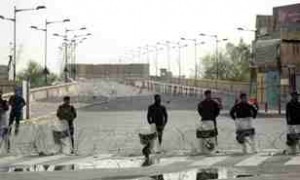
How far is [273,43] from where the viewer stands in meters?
73.1

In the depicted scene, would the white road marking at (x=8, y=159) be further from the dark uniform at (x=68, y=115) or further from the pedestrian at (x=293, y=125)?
the pedestrian at (x=293, y=125)

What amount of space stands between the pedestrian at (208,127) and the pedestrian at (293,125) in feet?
6.86

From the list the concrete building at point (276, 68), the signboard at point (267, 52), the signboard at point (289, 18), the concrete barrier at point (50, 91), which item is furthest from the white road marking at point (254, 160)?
the signboard at point (289, 18)

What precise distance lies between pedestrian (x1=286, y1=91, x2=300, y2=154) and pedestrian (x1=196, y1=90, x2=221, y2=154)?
2.09m

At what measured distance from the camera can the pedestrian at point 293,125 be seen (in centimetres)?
2350

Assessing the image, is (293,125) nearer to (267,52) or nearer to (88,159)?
(88,159)

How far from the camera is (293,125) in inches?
935

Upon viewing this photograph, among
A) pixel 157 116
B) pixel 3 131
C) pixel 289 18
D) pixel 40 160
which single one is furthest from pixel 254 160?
pixel 289 18

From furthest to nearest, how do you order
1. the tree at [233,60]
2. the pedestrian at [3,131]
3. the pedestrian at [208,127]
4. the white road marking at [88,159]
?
the tree at [233,60] → the pedestrian at [3,131] → the pedestrian at [208,127] → the white road marking at [88,159]

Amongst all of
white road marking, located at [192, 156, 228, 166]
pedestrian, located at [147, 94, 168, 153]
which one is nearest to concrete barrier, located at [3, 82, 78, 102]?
pedestrian, located at [147, 94, 168, 153]

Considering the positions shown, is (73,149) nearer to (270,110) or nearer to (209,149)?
(209,149)

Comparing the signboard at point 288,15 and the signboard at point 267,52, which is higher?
the signboard at point 288,15

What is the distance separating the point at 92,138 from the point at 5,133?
6696 millimetres

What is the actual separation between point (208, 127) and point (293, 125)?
95.3 inches
